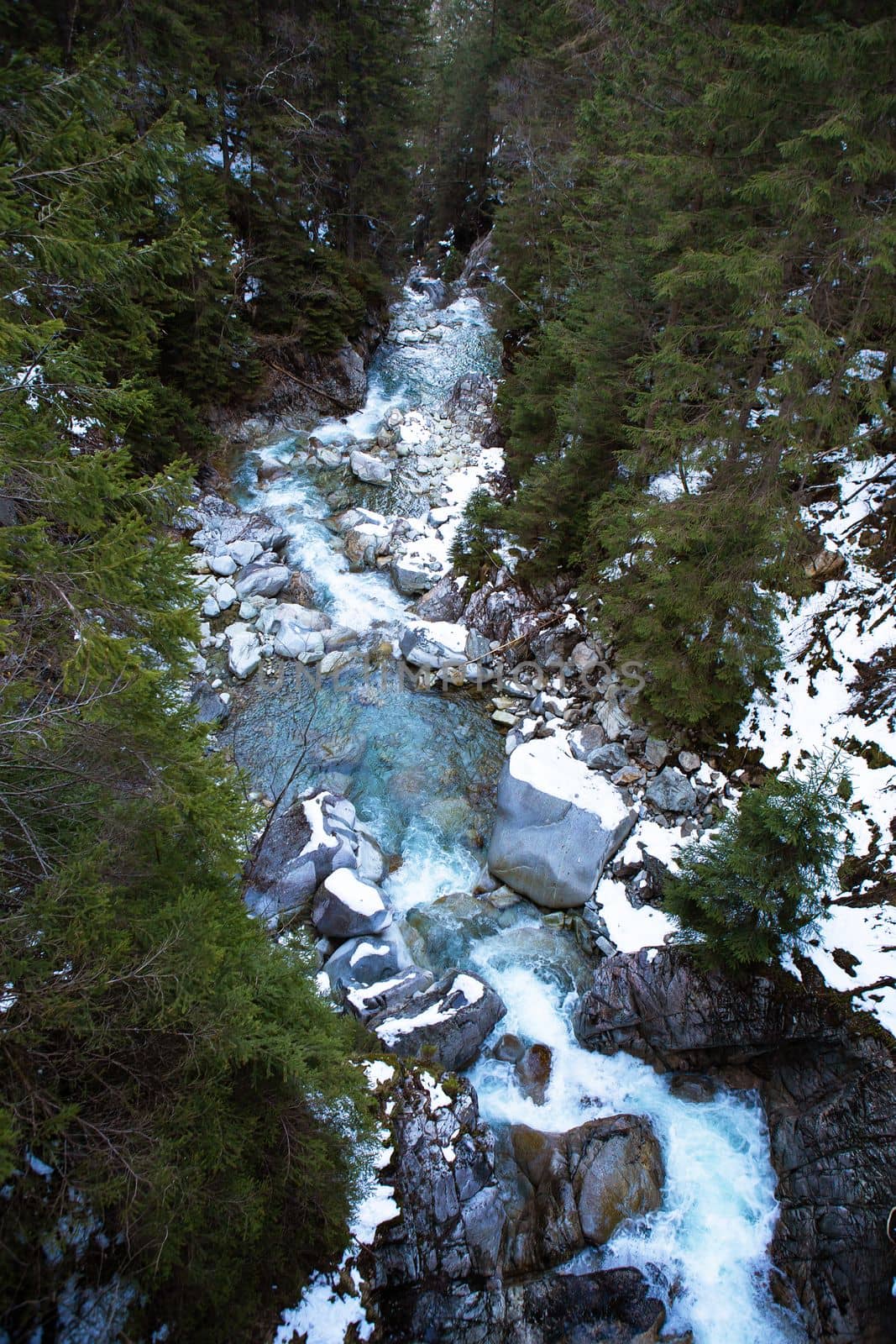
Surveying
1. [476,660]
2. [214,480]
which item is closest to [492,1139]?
[476,660]

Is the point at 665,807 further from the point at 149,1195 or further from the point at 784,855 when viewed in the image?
the point at 149,1195

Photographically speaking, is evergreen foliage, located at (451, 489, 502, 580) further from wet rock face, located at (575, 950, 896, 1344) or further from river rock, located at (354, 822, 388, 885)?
wet rock face, located at (575, 950, 896, 1344)

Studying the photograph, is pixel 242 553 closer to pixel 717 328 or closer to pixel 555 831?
pixel 555 831

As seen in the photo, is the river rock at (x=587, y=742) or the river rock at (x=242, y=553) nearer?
the river rock at (x=587, y=742)

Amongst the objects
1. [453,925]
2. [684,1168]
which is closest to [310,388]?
[453,925]

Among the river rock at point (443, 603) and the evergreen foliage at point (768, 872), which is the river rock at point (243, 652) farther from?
the evergreen foliage at point (768, 872)

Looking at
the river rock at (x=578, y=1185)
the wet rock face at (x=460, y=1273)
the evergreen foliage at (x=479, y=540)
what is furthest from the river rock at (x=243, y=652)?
the river rock at (x=578, y=1185)
